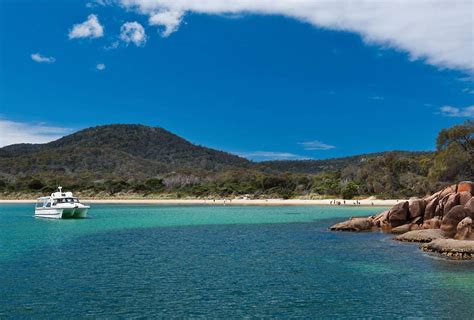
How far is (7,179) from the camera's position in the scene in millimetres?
148250

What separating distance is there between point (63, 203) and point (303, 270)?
4817 centimetres

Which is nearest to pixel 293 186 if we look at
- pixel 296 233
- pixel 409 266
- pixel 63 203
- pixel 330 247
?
pixel 63 203

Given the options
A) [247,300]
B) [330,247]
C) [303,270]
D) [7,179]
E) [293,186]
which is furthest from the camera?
[7,179]

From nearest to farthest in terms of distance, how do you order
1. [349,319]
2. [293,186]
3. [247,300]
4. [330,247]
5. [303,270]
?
[349,319]
[247,300]
[303,270]
[330,247]
[293,186]

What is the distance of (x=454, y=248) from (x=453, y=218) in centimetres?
778

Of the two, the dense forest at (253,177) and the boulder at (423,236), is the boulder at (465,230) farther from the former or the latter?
the dense forest at (253,177)

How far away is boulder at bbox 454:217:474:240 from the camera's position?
31.6 meters

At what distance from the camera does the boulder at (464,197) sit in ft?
123

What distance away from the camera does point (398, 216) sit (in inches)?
1714

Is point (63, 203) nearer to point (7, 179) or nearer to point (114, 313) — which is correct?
point (114, 313)

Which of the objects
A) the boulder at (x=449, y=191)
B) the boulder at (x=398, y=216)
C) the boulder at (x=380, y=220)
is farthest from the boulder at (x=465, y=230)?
the boulder at (x=380, y=220)

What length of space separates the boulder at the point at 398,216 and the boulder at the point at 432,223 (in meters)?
3.07

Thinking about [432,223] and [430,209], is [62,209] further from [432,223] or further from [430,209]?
[432,223]

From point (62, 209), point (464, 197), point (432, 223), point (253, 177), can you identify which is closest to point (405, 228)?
point (432, 223)
